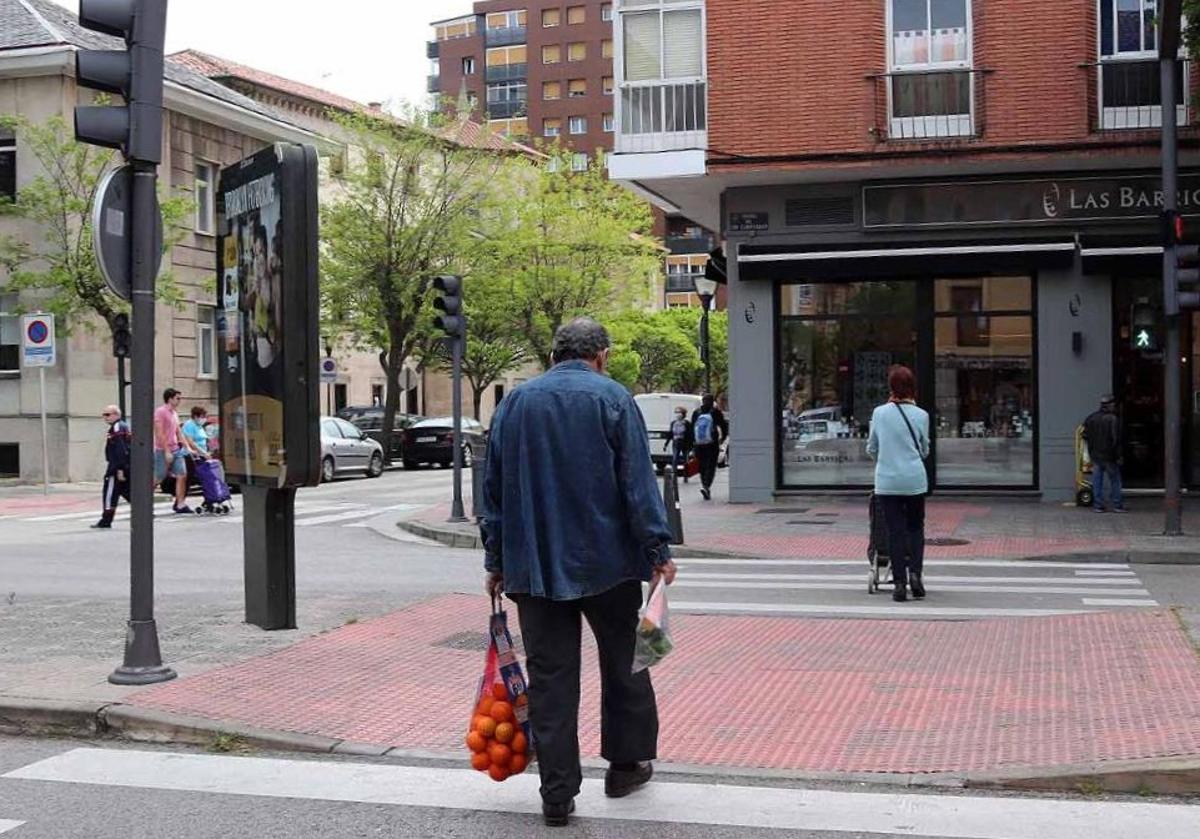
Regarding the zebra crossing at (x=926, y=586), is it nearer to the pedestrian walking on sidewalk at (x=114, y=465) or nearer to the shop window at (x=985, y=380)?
the shop window at (x=985, y=380)

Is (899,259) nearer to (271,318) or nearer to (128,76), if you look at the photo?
(271,318)

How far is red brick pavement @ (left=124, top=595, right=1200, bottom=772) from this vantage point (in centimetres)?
611

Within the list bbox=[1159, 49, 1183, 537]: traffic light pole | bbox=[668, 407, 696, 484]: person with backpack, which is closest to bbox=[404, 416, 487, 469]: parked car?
bbox=[668, 407, 696, 484]: person with backpack

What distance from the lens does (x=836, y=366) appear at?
20719 millimetres

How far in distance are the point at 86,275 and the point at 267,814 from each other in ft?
81.0

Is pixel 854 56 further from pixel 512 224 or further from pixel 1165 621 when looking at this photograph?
pixel 512 224

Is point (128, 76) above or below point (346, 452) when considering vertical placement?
above

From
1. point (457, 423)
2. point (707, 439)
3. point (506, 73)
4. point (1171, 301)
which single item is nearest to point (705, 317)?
point (707, 439)

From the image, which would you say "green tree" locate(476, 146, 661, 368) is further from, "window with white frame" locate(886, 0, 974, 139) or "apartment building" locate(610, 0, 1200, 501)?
"window with white frame" locate(886, 0, 974, 139)

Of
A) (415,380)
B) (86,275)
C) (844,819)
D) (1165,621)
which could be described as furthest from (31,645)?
(415,380)

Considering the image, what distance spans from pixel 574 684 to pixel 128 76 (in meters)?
4.27

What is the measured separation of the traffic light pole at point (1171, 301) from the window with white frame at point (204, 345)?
2585 centimetres

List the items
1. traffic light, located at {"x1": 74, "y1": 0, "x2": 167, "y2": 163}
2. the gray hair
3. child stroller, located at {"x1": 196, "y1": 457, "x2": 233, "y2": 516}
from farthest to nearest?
1. child stroller, located at {"x1": 196, "y1": 457, "x2": 233, "y2": 516}
2. traffic light, located at {"x1": 74, "y1": 0, "x2": 167, "y2": 163}
3. the gray hair

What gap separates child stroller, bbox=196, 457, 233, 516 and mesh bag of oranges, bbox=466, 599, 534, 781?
16.3 m
